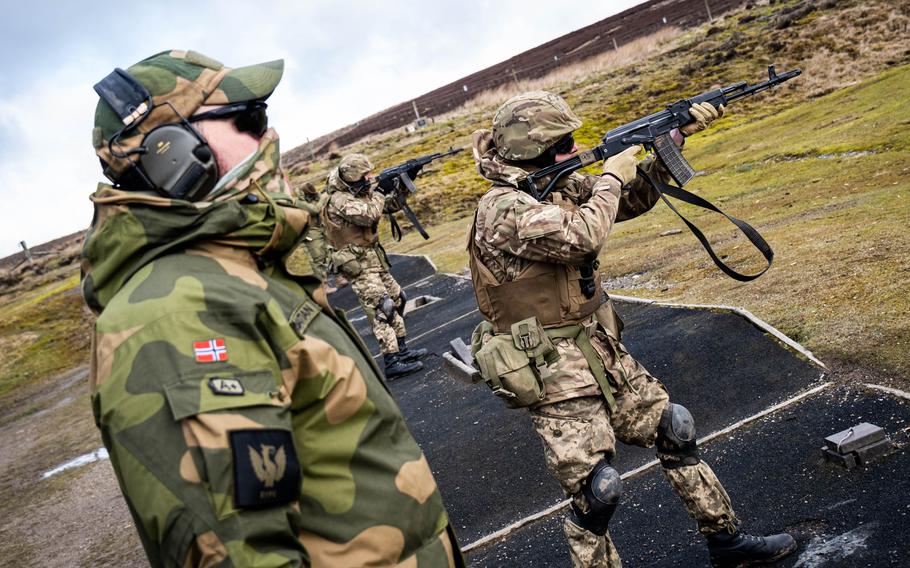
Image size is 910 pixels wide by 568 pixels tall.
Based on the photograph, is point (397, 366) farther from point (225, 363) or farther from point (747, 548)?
point (225, 363)

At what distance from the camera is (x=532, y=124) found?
3648mm

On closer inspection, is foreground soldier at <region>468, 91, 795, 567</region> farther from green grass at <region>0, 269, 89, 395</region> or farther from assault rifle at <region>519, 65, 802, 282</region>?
green grass at <region>0, 269, 89, 395</region>

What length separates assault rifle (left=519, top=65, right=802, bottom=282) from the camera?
12.4 feet

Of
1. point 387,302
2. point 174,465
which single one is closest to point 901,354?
point 174,465

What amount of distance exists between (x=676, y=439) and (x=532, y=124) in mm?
1640

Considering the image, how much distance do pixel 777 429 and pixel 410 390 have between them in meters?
4.94

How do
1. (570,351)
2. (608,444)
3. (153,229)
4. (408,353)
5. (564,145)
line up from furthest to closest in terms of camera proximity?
(408,353) → (564,145) → (570,351) → (608,444) → (153,229)

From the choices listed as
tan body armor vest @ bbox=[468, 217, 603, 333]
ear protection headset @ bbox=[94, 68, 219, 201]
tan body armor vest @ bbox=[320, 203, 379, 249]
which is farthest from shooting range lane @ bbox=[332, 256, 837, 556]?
ear protection headset @ bbox=[94, 68, 219, 201]

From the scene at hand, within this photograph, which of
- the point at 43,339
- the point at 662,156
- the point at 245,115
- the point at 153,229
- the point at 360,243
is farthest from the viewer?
the point at 43,339

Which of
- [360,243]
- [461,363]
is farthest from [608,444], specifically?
[360,243]

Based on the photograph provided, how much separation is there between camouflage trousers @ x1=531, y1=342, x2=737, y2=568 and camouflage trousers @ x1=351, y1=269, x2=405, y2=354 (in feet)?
20.2

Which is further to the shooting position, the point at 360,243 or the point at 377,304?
the point at 377,304

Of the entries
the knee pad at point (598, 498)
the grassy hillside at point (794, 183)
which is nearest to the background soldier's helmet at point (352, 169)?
the grassy hillside at point (794, 183)

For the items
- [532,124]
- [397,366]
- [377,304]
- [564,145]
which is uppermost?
[532,124]
